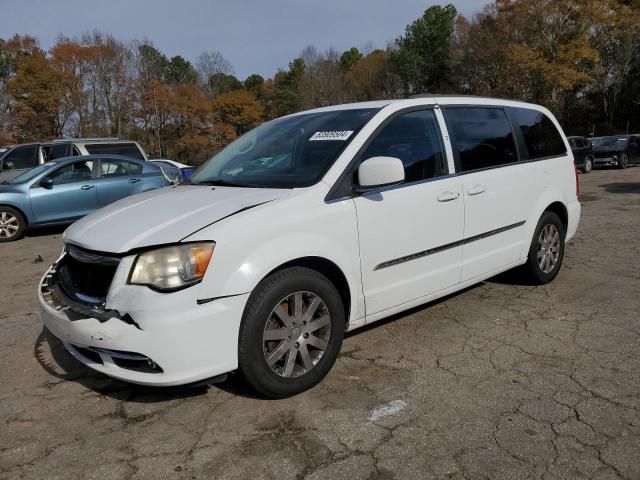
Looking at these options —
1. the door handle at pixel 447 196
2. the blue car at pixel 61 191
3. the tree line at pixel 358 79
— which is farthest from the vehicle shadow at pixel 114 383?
the tree line at pixel 358 79

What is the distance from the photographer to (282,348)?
3.04m

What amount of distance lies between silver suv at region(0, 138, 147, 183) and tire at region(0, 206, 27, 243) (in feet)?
12.1

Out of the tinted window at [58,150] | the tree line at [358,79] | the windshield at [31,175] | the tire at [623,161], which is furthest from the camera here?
the tree line at [358,79]

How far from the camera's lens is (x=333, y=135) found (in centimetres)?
363

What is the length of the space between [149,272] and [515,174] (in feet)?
10.5

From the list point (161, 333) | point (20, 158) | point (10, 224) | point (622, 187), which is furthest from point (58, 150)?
point (622, 187)

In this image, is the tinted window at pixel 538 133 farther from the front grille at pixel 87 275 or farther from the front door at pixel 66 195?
the front door at pixel 66 195

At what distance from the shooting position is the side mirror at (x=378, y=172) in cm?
323

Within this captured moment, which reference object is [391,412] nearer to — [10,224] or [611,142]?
[10,224]

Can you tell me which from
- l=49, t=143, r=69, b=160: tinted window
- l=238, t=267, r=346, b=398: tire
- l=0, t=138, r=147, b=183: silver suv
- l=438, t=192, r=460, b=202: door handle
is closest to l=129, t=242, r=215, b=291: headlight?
l=238, t=267, r=346, b=398: tire

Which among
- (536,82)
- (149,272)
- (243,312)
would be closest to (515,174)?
(243,312)

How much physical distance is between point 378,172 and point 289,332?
110cm

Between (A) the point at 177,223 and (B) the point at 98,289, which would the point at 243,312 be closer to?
(A) the point at 177,223

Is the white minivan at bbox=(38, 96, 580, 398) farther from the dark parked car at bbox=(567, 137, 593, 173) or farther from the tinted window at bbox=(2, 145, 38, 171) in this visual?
the dark parked car at bbox=(567, 137, 593, 173)
